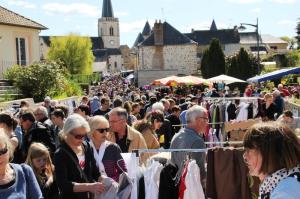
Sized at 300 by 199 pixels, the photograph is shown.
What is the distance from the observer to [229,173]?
536 cm

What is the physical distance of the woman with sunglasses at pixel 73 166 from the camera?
16.4 feet

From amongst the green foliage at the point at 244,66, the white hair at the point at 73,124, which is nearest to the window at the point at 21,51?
the green foliage at the point at 244,66

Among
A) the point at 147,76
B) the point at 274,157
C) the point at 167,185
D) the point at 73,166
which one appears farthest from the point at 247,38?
the point at 274,157

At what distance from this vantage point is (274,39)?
14125 centimetres

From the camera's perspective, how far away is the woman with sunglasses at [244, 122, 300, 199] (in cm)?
295

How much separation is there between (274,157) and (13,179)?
6.80ft

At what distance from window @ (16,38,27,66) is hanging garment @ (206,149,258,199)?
94.2 feet

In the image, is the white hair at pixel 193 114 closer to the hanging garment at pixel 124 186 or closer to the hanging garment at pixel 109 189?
the hanging garment at pixel 124 186

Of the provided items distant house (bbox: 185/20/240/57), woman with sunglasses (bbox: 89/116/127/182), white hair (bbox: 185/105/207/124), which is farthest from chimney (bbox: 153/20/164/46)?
woman with sunglasses (bbox: 89/116/127/182)

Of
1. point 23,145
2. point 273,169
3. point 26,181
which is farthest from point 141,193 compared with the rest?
point 273,169

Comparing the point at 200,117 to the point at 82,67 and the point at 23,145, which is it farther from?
the point at 82,67

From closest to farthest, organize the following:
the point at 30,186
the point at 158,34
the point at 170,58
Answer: the point at 30,186
the point at 170,58
the point at 158,34

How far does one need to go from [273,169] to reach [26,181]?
80.3 inches

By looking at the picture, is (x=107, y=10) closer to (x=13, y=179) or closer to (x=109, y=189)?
(x=109, y=189)
